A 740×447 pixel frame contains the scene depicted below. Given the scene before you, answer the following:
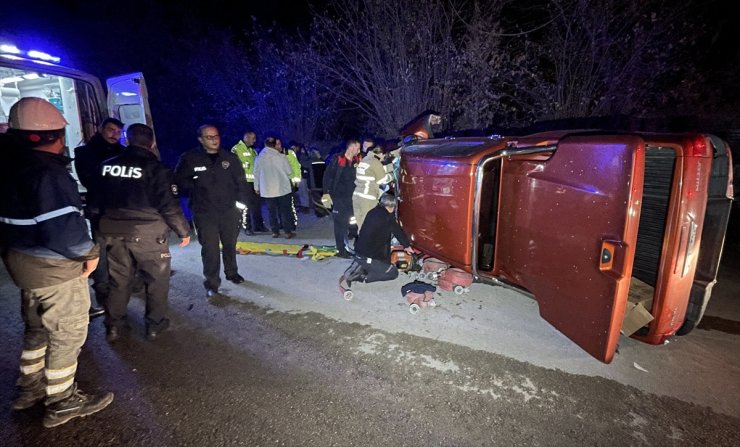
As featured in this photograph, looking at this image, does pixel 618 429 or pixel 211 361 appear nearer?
pixel 618 429

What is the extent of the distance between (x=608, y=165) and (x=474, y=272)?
5.21ft

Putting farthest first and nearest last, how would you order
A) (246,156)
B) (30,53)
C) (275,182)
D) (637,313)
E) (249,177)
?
(249,177) < (246,156) < (275,182) < (30,53) < (637,313)

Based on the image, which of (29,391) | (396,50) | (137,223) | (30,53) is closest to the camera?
(29,391)

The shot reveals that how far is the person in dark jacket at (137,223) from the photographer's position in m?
3.28

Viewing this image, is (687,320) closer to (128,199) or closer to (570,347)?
(570,347)

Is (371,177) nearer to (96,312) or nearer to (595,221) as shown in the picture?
(595,221)

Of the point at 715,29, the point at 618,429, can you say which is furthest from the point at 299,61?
the point at 618,429

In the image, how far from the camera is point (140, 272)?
11.6 feet

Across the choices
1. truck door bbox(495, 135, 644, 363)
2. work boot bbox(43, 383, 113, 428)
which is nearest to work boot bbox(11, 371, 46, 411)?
work boot bbox(43, 383, 113, 428)

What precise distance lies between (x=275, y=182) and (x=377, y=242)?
122 inches

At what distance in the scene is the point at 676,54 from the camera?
8.16m

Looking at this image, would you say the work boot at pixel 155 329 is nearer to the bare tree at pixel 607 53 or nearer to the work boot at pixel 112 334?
the work boot at pixel 112 334

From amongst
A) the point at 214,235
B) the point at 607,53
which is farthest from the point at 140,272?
the point at 607,53

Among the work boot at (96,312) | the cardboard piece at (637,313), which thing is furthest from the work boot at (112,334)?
the cardboard piece at (637,313)
